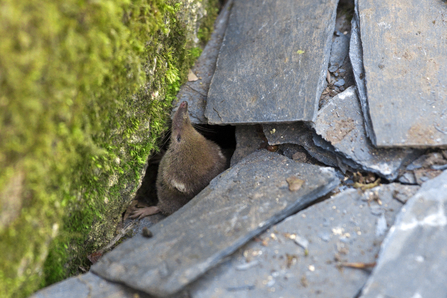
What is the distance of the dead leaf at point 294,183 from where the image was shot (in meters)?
2.90

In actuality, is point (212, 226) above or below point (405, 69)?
below

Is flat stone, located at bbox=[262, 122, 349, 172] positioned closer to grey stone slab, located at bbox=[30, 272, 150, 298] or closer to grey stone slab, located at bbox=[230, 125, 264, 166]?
grey stone slab, located at bbox=[230, 125, 264, 166]

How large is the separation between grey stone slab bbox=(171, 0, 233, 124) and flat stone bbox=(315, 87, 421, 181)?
142cm

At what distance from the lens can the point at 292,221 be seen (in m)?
2.65

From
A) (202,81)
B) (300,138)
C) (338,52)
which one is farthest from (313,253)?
(202,81)

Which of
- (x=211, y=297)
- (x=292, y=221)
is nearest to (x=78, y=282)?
(x=211, y=297)

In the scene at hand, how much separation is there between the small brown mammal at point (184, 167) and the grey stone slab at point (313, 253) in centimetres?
147

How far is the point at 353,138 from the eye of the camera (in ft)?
10.1

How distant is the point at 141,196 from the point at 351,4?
363 cm

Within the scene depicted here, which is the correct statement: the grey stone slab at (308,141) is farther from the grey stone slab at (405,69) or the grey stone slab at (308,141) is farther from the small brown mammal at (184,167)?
the small brown mammal at (184,167)

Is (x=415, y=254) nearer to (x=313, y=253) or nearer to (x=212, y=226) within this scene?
(x=313, y=253)

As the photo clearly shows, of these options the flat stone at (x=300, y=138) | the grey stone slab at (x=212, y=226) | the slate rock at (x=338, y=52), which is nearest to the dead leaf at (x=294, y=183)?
the grey stone slab at (x=212, y=226)

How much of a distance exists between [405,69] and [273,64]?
1.28m

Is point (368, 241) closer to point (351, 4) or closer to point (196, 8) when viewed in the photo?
point (351, 4)
